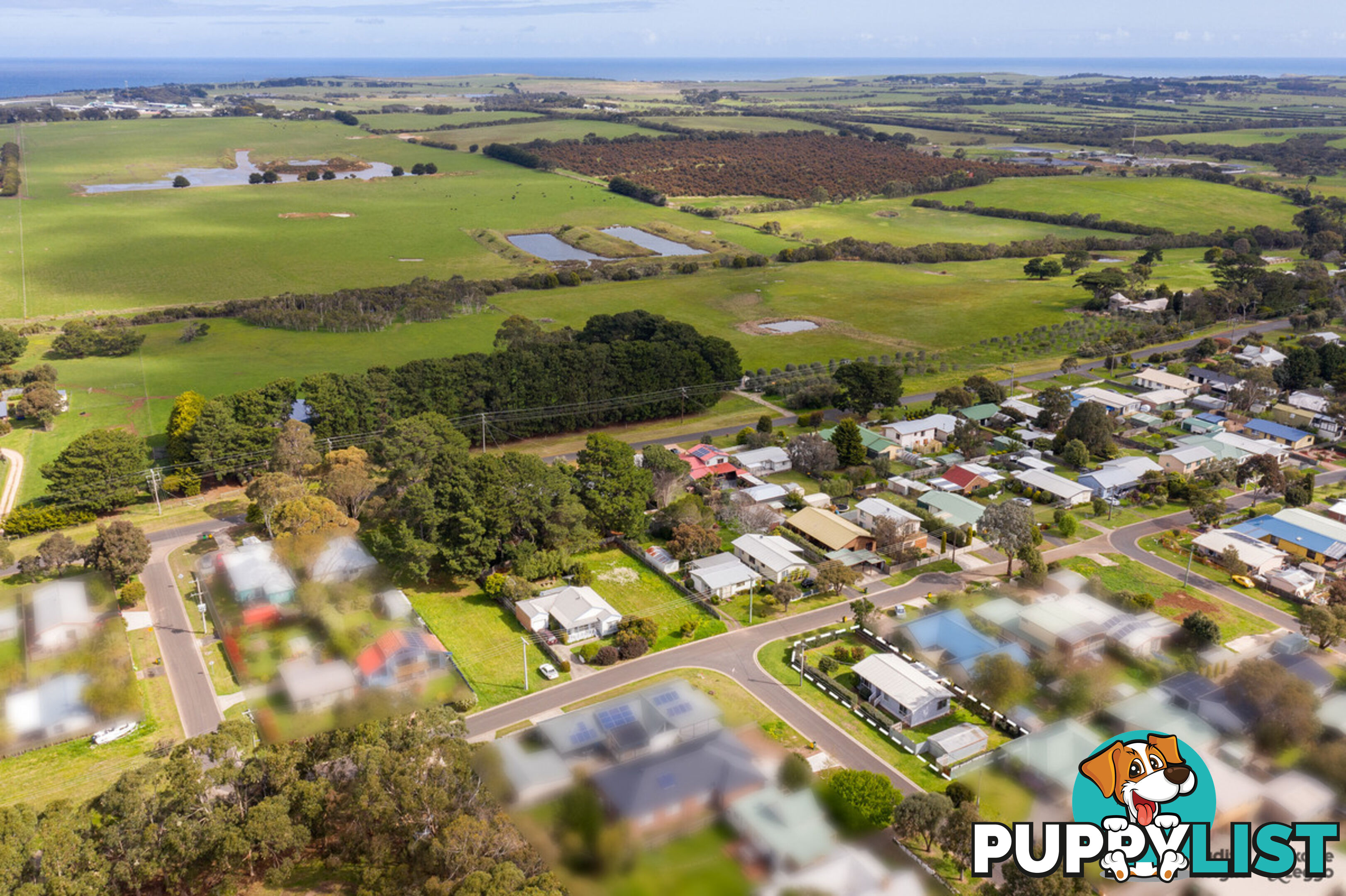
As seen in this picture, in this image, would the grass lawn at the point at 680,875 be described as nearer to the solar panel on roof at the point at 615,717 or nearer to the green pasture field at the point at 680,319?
the solar panel on roof at the point at 615,717

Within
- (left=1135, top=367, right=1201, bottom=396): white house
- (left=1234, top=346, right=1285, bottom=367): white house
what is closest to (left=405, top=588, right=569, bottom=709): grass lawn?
(left=1135, top=367, right=1201, bottom=396): white house

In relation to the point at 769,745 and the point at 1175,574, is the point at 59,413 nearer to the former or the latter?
the point at 769,745

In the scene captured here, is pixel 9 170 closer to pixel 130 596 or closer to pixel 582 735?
pixel 130 596

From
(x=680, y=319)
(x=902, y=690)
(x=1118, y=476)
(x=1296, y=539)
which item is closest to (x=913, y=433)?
(x=1118, y=476)

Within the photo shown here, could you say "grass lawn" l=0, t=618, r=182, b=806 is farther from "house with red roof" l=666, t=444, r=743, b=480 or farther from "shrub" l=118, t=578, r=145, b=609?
"house with red roof" l=666, t=444, r=743, b=480

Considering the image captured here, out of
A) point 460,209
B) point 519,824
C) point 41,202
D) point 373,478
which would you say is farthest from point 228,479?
point 41,202

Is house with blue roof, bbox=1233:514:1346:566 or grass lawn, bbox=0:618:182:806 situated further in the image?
house with blue roof, bbox=1233:514:1346:566

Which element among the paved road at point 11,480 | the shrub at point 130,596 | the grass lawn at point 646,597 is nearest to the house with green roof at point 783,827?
the grass lawn at point 646,597
